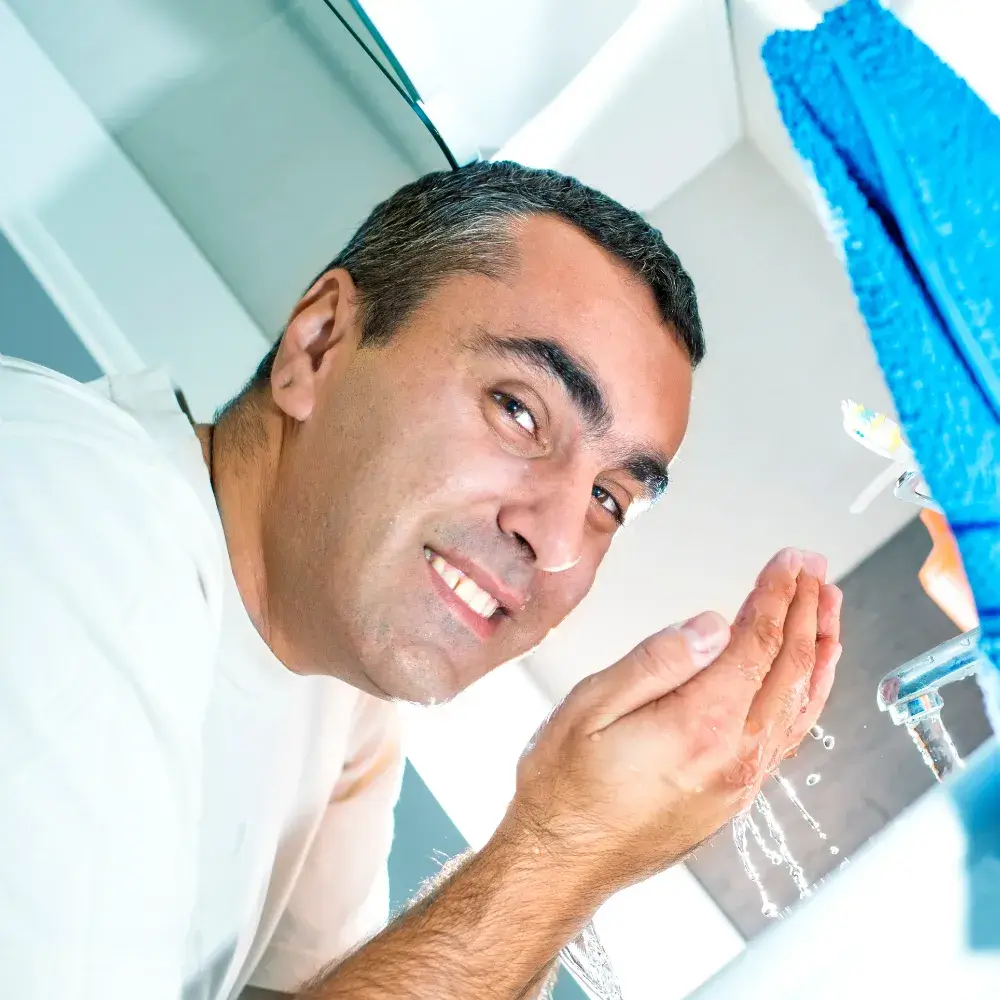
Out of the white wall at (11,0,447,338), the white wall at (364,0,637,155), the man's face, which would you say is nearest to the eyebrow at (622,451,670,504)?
the man's face

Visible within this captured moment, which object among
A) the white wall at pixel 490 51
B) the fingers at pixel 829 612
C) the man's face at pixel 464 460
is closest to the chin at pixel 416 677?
the man's face at pixel 464 460

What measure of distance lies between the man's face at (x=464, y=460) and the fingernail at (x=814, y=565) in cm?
21

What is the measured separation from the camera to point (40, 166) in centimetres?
128

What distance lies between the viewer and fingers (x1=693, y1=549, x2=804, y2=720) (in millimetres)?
558

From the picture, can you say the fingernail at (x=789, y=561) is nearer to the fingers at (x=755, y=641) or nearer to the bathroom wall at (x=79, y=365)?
the fingers at (x=755, y=641)

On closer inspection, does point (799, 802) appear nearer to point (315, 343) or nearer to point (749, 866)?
point (749, 866)

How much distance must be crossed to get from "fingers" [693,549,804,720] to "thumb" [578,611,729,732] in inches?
0.5

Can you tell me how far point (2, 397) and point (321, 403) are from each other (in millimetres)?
262

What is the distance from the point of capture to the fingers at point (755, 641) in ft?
1.83

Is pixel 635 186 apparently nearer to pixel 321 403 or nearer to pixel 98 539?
pixel 321 403

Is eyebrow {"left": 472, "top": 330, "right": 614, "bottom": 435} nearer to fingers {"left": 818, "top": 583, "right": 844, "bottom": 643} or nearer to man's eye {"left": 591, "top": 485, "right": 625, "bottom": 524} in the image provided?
man's eye {"left": 591, "top": 485, "right": 625, "bottom": 524}

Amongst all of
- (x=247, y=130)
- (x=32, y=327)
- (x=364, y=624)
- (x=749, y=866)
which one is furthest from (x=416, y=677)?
(x=247, y=130)

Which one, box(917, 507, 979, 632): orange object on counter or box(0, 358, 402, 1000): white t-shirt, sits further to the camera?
box(917, 507, 979, 632): orange object on counter

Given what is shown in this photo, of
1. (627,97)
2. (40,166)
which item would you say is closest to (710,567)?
(627,97)
